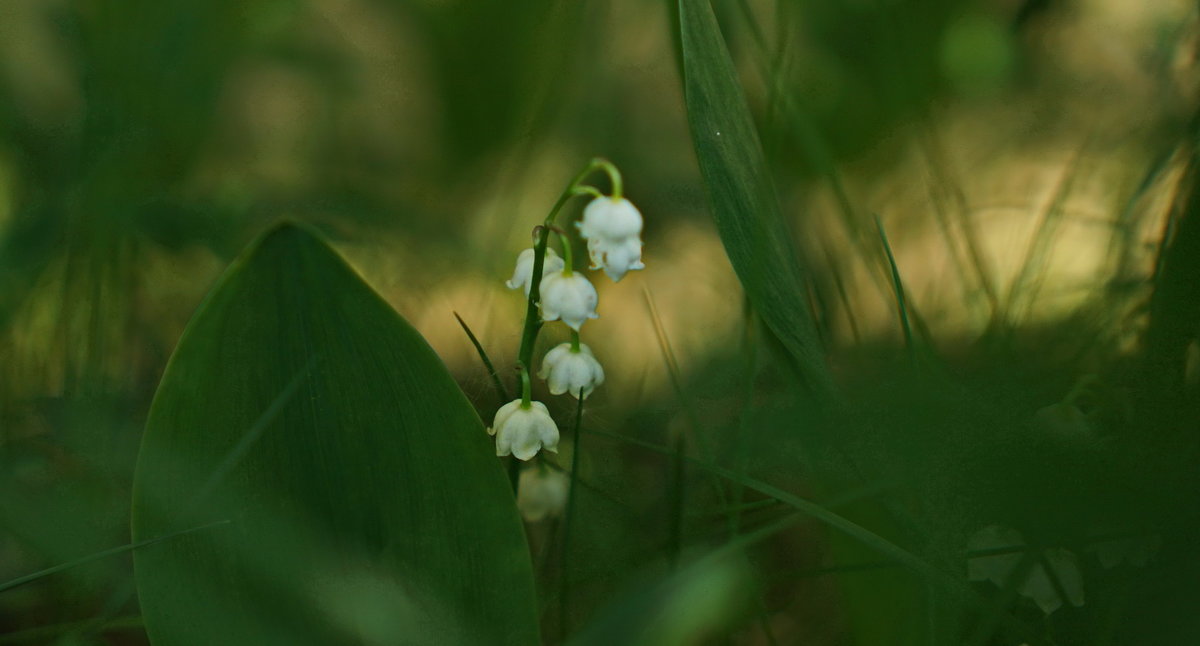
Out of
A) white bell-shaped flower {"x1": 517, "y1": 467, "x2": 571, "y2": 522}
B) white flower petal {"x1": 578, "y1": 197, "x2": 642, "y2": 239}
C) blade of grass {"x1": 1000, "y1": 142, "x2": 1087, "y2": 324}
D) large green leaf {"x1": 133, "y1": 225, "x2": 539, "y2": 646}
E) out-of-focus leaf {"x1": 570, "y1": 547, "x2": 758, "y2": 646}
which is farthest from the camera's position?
→ blade of grass {"x1": 1000, "y1": 142, "x2": 1087, "y2": 324}

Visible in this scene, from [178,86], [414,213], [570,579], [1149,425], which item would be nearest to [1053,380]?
[1149,425]

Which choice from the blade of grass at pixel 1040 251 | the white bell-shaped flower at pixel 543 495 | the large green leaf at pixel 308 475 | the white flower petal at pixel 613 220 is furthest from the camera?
the blade of grass at pixel 1040 251

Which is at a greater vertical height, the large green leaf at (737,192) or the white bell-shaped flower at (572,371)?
the large green leaf at (737,192)

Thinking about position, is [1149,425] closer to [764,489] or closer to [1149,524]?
[1149,524]

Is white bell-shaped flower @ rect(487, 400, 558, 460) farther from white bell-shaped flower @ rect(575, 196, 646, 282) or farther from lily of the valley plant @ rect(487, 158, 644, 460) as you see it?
white bell-shaped flower @ rect(575, 196, 646, 282)

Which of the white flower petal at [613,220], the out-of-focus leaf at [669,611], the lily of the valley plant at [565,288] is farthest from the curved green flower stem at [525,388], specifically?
the out-of-focus leaf at [669,611]

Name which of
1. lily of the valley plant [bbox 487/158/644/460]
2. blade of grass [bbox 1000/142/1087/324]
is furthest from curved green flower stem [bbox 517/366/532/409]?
blade of grass [bbox 1000/142/1087/324]

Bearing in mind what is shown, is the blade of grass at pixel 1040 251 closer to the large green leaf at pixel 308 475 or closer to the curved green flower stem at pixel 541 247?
the curved green flower stem at pixel 541 247
